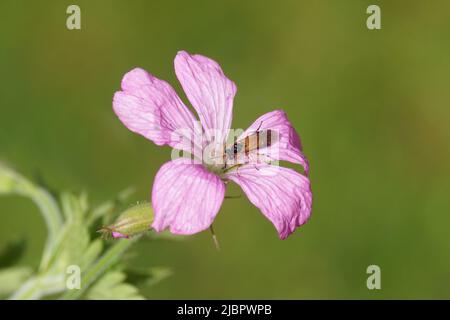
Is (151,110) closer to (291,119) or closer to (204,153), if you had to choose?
(204,153)

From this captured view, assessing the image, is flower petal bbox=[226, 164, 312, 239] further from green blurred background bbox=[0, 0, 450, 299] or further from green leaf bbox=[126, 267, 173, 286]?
green blurred background bbox=[0, 0, 450, 299]

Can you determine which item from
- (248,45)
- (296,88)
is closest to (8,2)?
(248,45)

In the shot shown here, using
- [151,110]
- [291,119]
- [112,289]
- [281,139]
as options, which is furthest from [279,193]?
[291,119]

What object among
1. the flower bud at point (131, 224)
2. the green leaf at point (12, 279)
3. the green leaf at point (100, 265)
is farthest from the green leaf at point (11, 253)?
the flower bud at point (131, 224)

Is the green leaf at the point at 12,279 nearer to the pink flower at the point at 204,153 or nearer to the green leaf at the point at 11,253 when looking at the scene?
the green leaf at the point at 11,253

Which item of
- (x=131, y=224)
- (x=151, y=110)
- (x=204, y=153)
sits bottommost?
(x=131, y=224)

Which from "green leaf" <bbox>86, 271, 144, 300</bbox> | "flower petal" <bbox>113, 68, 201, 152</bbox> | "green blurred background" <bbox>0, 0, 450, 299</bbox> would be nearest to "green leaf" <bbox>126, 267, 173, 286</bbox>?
"green leaf" <bbox>86, 271, 144, 300</bbox>
